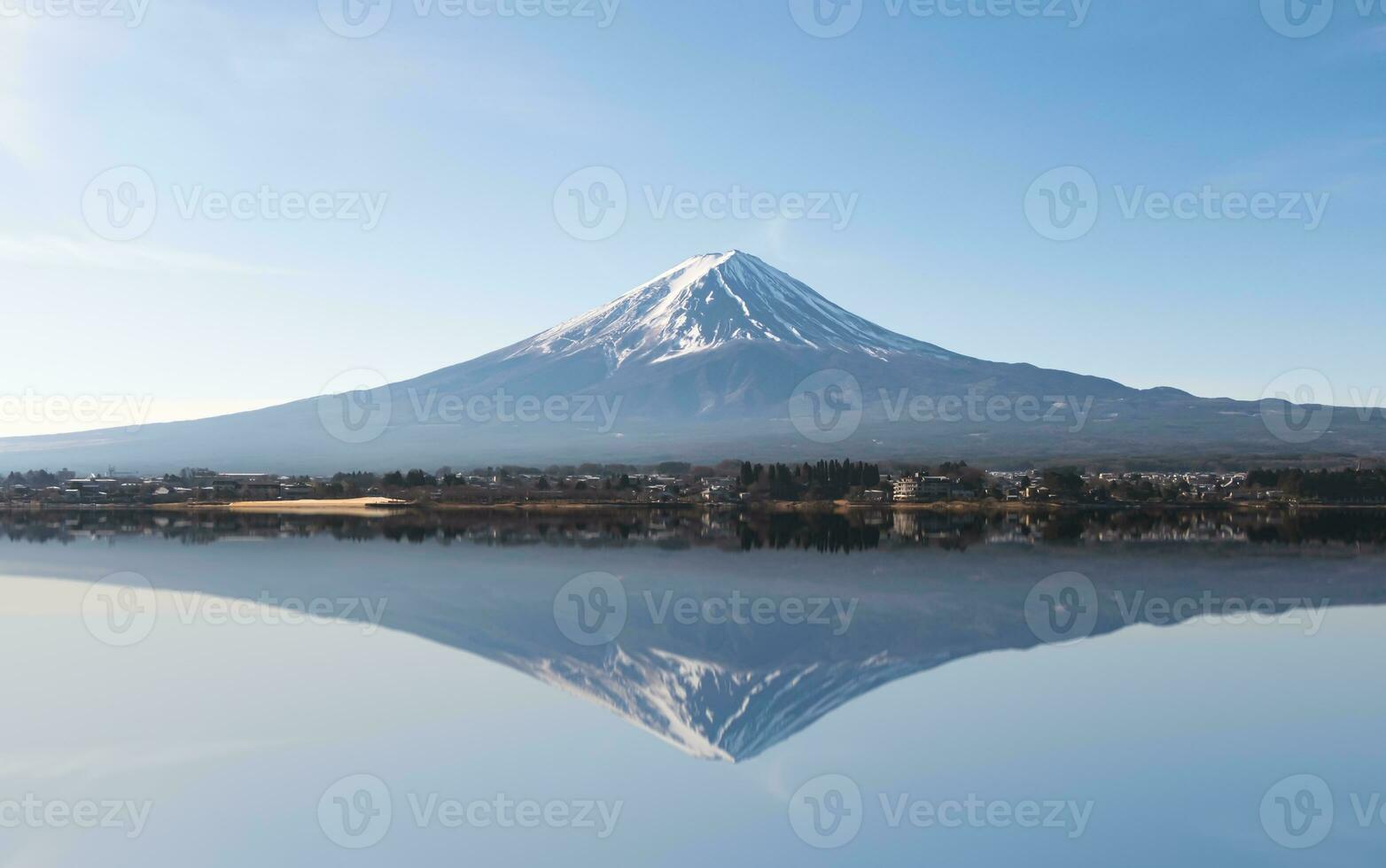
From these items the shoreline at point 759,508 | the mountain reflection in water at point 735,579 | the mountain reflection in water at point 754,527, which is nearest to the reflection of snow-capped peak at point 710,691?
the mountain reflection in water at point 735,579

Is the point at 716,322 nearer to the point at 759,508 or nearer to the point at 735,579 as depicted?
the point at 759,508

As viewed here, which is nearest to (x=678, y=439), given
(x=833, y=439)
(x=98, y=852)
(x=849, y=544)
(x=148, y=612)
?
(x=833, y=439)

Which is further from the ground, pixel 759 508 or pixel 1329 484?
pixel 1329 484

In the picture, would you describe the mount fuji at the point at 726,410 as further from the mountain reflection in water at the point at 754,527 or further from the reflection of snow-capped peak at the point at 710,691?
the reflection of snow-capped peak at the point at 710,691

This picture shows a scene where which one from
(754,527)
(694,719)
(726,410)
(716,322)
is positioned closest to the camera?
(694,719)

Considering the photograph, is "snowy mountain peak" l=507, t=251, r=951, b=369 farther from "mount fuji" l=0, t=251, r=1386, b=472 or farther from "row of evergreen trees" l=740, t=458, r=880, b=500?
"row of evergreen trees" l=740, t=458, r=880, b=500

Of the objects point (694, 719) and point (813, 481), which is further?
point (813, 481)

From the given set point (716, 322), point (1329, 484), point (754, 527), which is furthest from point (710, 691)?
point (716, 322)
